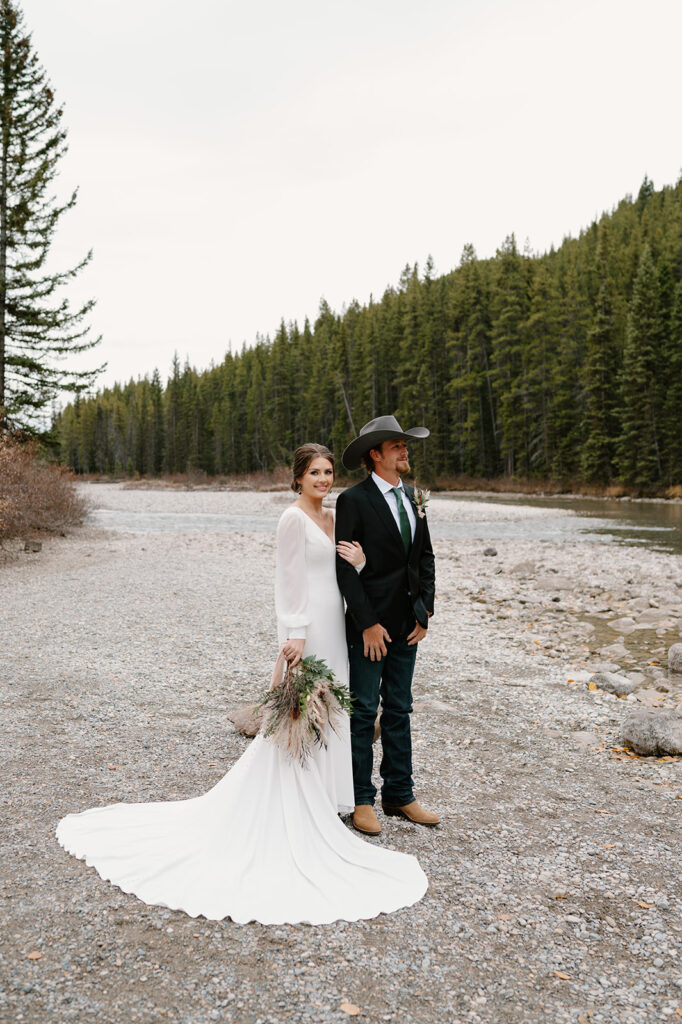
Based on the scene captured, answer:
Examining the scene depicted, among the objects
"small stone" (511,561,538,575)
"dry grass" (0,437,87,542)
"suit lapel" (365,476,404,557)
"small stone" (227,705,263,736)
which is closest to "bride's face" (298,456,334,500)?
"suit lapel" (365,476,404,557)

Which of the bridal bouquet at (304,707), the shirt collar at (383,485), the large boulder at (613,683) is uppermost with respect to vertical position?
the shirt collar at (383,485)

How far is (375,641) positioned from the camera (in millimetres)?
3725

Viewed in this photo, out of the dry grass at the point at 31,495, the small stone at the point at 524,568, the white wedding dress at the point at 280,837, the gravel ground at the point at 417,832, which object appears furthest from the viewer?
the dry grass at the point at 31,495

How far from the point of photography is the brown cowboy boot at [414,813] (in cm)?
403

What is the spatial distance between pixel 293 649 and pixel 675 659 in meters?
5.73

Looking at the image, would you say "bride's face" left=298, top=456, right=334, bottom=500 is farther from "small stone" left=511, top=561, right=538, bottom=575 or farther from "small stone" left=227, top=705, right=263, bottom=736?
"small stone" left=511, top=561, right=538, bottom=575

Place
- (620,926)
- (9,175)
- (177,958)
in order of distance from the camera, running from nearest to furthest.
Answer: (177,958), (620,926), (9,175)

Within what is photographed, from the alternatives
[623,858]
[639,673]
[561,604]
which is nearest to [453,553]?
[561,604]

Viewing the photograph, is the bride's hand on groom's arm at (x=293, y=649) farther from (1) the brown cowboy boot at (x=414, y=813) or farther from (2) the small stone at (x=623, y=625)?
(2) the small stone at (x=623, y=625)

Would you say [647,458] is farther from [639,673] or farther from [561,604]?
[639,673]

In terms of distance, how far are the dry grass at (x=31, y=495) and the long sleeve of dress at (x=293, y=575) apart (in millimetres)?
13717

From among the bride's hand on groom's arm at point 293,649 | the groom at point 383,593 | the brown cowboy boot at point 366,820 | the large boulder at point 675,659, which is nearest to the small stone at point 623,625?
the large boulder at point 675,659

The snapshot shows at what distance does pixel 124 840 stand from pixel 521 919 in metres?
1.96

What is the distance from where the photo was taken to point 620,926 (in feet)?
10.0
